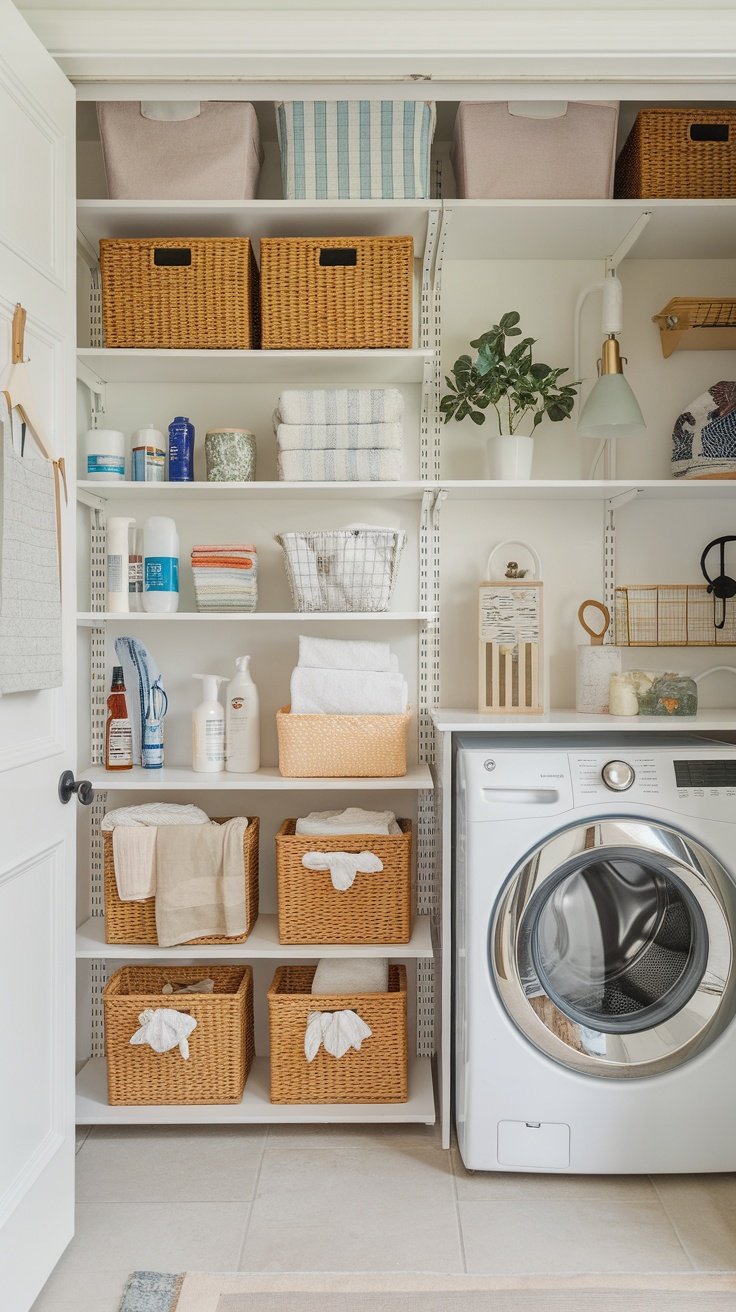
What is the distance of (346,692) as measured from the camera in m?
2.29

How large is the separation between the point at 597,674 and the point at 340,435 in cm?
86

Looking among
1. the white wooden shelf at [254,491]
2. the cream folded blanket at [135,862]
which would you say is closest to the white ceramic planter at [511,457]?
the white wooden shelf at [254,491]

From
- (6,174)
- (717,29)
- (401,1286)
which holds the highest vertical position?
(717,29)

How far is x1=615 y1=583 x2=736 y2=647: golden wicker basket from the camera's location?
2.54 meters

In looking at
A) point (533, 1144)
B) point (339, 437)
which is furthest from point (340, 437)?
point (533, 1144)

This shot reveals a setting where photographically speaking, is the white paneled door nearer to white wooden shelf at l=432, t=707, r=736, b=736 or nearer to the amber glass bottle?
the amber glass bottle

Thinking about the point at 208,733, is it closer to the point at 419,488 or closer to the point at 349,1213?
the point at 419,488

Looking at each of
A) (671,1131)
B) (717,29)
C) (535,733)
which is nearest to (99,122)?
(717,29)

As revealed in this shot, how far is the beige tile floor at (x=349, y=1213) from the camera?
5.94 ft

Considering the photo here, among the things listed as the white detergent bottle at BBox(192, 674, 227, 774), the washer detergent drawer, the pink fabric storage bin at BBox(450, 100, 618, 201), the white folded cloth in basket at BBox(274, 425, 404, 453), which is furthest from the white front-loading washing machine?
Answer: the pink fabric storage bin at BBox(450, 100, 618, 201)

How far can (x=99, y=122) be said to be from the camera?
2.22 meters

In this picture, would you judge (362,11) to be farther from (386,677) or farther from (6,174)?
(386,677)

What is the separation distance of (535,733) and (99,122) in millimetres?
1793

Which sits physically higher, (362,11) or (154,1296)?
(362,11)
